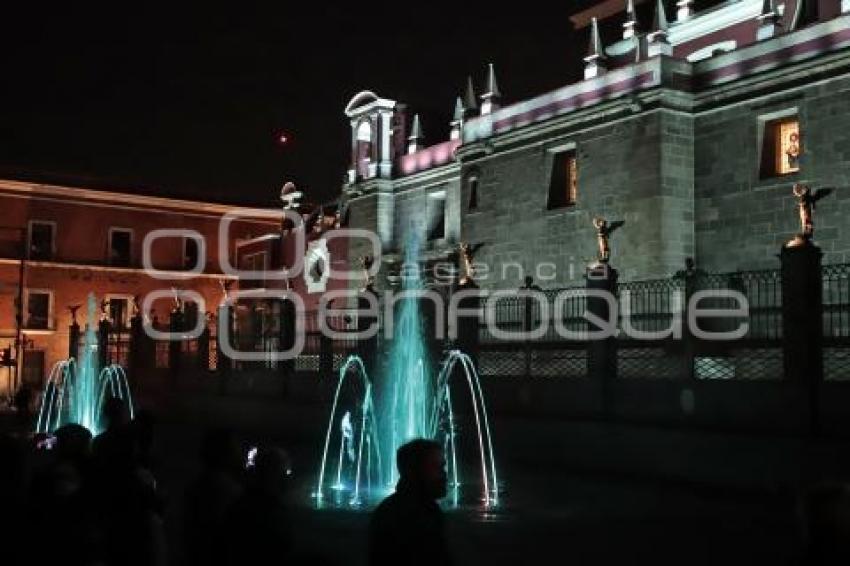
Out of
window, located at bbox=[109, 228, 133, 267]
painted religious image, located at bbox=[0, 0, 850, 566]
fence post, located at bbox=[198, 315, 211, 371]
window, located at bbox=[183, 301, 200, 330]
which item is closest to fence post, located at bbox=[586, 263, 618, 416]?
painted religious image, located at bbox=[0, 0, 850, 566]

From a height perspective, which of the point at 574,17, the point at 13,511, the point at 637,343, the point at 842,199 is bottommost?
the point at 13,511

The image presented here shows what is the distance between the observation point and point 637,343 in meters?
15.6

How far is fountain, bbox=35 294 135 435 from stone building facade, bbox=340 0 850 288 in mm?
11551

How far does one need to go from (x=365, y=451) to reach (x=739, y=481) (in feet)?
19.0

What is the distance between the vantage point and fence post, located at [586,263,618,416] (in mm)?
15445

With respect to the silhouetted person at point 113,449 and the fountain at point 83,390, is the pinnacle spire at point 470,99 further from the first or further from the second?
the silhouetted person at point 113,449

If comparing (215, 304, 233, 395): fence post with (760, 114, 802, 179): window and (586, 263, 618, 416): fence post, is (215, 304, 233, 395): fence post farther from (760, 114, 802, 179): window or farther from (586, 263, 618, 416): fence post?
(760, 114, 802, 179): window

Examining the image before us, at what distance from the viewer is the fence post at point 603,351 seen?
50.7 feet

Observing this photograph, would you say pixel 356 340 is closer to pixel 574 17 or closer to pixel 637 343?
pixel 637 343

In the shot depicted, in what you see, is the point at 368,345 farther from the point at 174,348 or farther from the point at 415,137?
the point at 415,137

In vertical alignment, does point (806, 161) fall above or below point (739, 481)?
above

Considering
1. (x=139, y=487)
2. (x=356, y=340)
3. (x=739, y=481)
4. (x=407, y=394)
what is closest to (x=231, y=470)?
(x=139, y=487)

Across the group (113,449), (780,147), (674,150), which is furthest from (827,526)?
(674,150)

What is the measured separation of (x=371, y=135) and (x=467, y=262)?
44.6 feet
